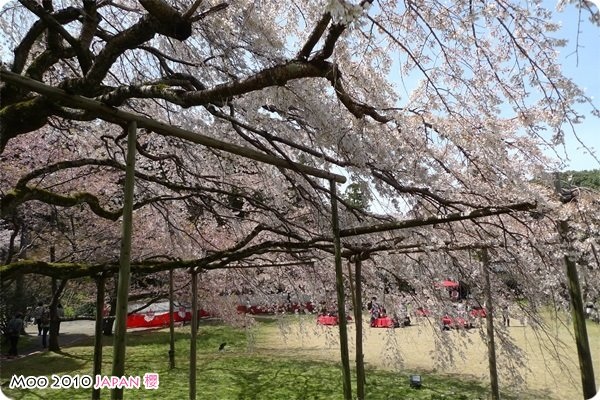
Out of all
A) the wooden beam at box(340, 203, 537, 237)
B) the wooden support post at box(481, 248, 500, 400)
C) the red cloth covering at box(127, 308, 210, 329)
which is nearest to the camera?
the wooden beam at box(340, 203, 537, 237)

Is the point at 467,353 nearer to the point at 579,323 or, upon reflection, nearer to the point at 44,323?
the point at 579,323

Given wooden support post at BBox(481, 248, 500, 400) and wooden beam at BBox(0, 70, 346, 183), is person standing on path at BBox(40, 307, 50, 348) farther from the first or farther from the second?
wooden beam at BBox(0, 70, 346, 183)

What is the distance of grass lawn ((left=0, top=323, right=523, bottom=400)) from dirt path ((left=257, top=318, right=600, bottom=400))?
415 millimetres

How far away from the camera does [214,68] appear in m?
3.79

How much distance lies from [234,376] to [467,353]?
16.5 feet

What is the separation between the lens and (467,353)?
352 inches

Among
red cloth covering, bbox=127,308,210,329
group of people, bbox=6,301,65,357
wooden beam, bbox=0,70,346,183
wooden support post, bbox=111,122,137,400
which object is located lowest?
red cloth covering, bbox=127,308,210,329

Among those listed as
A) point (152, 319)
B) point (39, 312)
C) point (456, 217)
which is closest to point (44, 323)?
point (39, 312)

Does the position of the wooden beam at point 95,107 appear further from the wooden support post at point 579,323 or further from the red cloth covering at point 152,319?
the red cloth covering at point 152,319

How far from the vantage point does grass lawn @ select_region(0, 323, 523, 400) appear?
617cm

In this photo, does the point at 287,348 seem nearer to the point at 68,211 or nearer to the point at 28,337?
the point at 68,211

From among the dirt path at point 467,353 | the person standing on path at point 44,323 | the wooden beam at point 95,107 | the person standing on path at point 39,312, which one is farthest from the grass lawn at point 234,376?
the wooden beam at point 95,107

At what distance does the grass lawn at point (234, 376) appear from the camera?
617cm

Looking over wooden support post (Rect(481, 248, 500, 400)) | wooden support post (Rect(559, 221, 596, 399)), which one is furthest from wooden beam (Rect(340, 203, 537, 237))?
wooden support post (Rect(481, 248, 500, 400))
